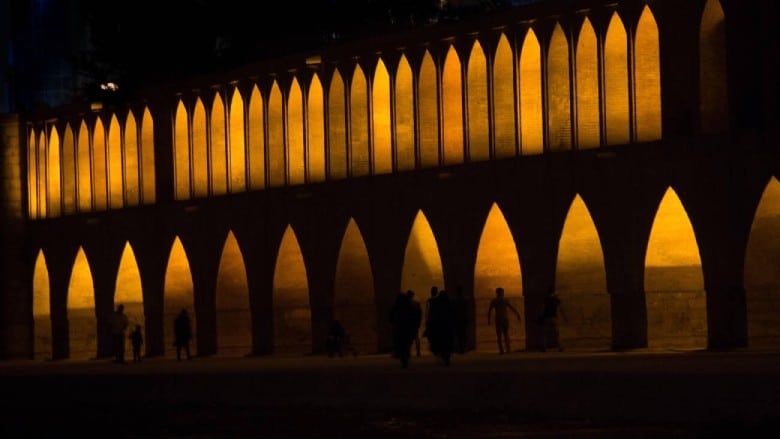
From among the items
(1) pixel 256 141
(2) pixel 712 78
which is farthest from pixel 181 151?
(2) pixel 712 78

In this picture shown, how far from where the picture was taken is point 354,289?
45.3 metres

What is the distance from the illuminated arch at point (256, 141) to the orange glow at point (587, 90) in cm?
1050

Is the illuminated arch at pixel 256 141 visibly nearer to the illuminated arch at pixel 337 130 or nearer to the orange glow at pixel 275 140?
the orange glow at pixel 275 140

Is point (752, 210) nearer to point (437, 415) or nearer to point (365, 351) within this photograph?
point (365, 351)

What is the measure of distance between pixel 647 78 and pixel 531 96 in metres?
3.23

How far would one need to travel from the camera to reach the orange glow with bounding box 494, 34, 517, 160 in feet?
135

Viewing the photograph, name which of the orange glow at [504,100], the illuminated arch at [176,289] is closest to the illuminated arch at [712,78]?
the orange glow at [504,100]

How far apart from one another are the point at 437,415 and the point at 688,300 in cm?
1723

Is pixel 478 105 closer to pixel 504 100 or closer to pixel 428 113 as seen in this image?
pixel 504 100

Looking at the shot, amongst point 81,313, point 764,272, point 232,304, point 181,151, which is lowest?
point 81,313

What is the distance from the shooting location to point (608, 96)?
39.4 meters

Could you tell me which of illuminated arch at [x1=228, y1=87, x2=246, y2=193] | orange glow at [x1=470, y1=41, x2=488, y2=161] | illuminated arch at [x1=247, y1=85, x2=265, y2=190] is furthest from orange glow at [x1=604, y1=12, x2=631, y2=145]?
illuminated arch at [x1=228, y1=87, x2=246, y2=193]

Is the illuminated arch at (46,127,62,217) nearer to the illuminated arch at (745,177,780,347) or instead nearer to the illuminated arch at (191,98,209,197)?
the illuminated arch at (191,98,209,197)

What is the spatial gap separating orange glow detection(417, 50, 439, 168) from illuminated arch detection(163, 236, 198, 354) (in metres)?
9.45
